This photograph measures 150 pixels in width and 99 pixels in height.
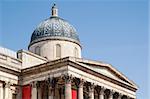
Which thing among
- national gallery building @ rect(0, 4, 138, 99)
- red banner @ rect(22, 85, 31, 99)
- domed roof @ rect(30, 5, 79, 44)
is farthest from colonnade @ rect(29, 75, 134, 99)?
domed roof @ rect(30, 5, 79, 44)

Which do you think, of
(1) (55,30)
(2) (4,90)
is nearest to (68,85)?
(2) (4,90)

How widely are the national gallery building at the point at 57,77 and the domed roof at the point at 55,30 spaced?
713mm

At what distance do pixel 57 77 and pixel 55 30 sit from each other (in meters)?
13.6

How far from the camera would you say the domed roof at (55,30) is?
5794cm

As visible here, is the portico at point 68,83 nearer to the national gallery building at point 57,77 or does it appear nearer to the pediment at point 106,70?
the national gallery building at point 57,77

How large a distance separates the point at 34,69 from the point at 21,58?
341cm

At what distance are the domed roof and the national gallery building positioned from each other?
0.71m

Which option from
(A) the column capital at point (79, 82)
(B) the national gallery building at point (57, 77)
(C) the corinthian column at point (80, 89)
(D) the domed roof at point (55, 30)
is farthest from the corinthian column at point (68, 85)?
(D) the domed roof at point (55, 30)

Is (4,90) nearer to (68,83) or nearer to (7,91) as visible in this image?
(7,91)

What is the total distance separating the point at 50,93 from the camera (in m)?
47.1

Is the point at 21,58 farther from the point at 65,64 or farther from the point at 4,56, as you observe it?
the point at 65,64

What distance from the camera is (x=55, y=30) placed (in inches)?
2285

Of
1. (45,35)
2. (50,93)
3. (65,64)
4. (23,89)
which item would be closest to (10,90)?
(23,89)

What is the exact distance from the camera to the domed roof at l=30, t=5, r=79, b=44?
57.9m
